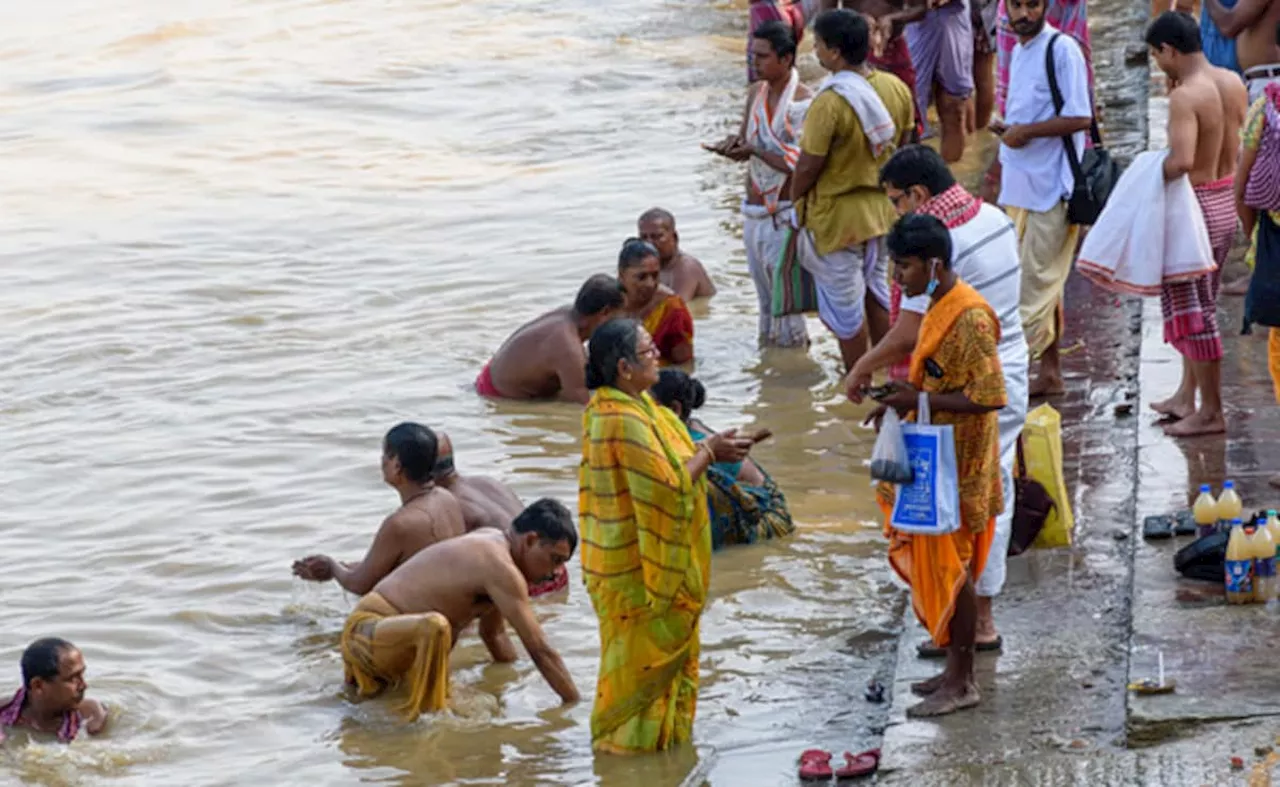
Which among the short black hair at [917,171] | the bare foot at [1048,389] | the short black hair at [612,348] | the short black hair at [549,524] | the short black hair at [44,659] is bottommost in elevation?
the short black hair at [44,659]

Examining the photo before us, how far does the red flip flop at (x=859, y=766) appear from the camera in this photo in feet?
19.3

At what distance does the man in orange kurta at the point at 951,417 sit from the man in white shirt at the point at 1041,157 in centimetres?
267

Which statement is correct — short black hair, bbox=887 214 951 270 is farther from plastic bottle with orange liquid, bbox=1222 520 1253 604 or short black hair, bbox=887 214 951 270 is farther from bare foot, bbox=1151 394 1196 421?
bare foot, bbox=1151 394 1196 421

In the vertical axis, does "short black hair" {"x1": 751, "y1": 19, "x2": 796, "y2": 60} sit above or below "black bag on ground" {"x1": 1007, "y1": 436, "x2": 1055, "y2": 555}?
above

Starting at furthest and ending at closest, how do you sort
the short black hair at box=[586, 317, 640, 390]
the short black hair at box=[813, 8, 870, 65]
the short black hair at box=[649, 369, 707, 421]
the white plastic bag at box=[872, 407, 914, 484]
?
the short black hair at box=[813, 8, 870, 65], the short black hair at box=[649, 369, 707, 421], the white plastic bag at box=[872, 407, 914, 484], the short black hair at box=[586, 317, 640, 390]

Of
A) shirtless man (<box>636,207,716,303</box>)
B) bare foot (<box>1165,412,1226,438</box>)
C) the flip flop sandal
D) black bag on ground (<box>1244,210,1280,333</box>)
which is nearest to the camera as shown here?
the flip flop sandal

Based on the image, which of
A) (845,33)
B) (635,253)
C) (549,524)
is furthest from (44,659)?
Answer: (845,33)

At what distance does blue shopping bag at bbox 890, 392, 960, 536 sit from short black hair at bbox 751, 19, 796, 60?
3799 millimetres

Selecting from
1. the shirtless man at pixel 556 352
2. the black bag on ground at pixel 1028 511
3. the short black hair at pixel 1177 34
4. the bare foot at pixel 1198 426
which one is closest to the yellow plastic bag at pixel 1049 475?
the black bag on ground at pixel 1028 511

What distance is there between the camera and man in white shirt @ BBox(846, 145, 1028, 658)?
632 cm

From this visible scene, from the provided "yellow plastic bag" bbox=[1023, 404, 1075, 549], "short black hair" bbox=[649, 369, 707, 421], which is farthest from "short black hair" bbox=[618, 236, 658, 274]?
"yellow plastic bag" bbox=[1023, 404, 1075, 549]

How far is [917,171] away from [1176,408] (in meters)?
2.45

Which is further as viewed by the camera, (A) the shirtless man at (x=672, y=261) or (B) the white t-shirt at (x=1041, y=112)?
(A) the shirtless man at (x=672, y=261)

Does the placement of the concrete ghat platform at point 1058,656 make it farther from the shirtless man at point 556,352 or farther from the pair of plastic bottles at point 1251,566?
the shirtless man at point 556,352
